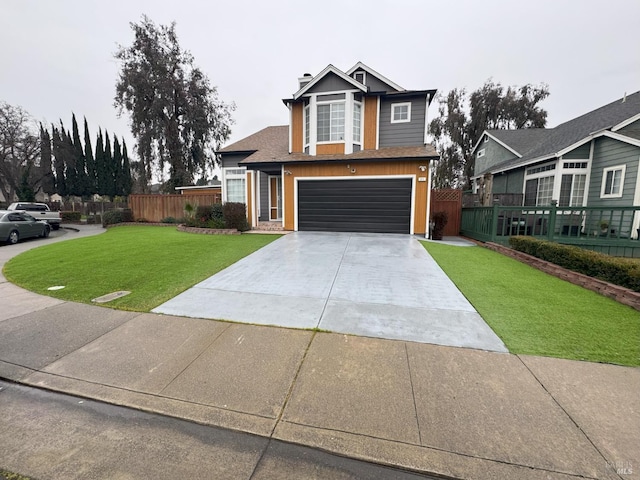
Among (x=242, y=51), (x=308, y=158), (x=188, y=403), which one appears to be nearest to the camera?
(x=188, y=403)

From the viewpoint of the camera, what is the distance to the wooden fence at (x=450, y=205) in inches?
536

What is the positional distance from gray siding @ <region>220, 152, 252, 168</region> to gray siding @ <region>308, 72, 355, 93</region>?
5.69m

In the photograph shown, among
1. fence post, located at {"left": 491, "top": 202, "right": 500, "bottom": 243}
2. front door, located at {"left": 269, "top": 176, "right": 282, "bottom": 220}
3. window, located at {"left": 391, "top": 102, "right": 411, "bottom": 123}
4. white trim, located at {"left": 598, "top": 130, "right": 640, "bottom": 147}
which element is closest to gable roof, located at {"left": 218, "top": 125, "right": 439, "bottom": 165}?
window, located at {"left": 391, "top": 102, "right": 411, "bottom": 123}

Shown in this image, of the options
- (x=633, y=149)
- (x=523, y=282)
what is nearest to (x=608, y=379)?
(x=523, y=282)

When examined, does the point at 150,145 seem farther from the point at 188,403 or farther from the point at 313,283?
the point at 188,403

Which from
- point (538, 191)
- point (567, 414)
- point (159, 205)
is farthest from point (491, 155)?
point (159, 205)

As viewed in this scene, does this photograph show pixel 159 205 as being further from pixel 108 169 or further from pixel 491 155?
pixel 108 169

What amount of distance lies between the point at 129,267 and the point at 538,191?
18208 millimetres

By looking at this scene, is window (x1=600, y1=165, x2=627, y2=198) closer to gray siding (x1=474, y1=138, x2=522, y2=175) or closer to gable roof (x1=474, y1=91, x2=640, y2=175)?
gable roof (x1=474, y1=91, x2=640, y2=175)

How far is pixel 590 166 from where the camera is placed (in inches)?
483

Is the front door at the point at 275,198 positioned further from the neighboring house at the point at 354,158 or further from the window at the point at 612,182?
the window at the point at 612,182

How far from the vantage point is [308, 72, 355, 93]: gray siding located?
1232cm

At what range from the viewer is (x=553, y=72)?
27.4m

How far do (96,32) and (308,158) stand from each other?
11811mm
